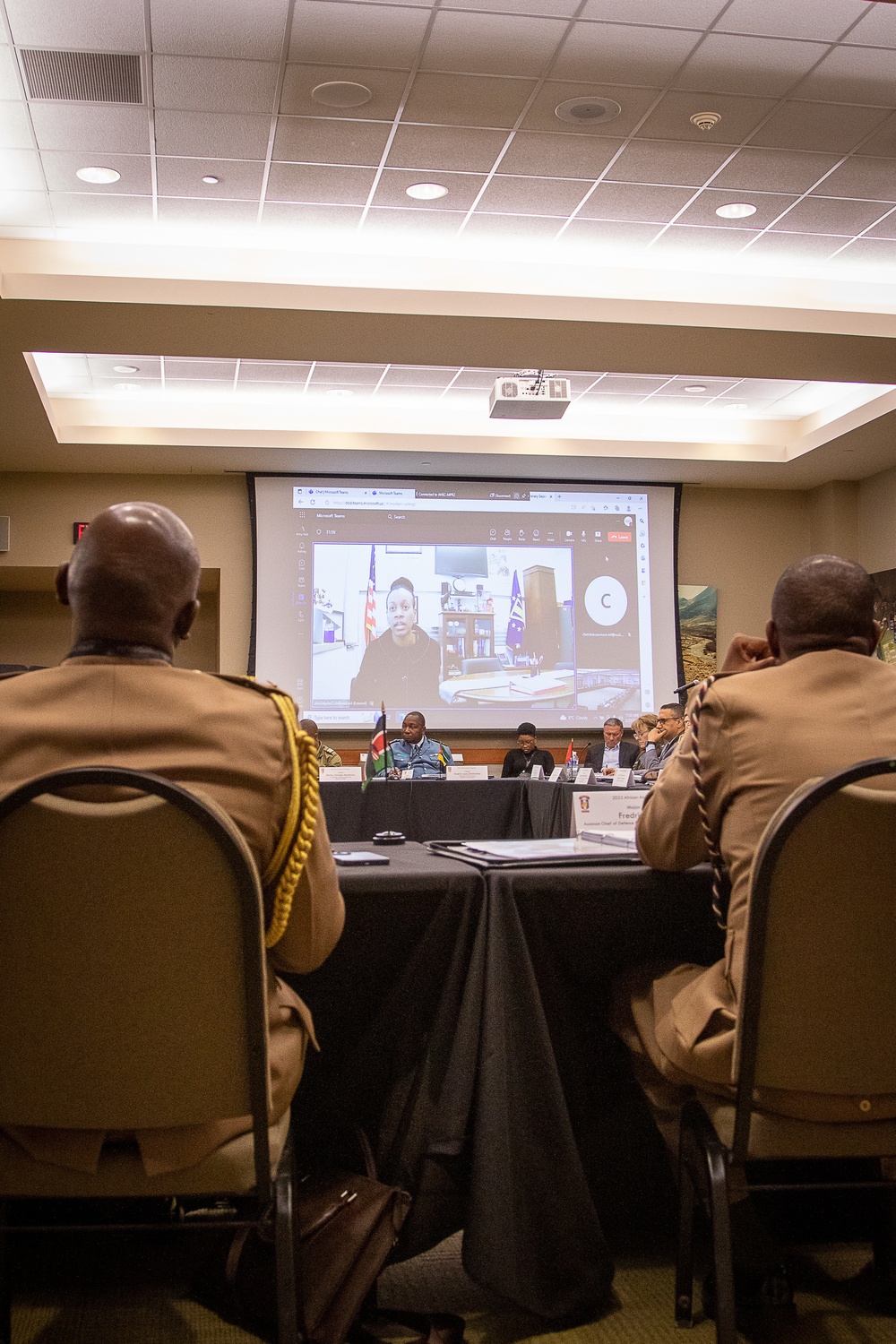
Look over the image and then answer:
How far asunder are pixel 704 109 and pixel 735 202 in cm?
92

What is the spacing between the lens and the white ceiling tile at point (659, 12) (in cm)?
402

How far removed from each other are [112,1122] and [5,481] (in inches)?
348

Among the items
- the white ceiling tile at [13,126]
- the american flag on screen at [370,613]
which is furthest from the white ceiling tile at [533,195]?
the american flag on screen at [370,613]

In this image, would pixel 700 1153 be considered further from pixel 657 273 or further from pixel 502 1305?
pixel 657 273

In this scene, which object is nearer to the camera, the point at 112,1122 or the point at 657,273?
the point at 112,1122

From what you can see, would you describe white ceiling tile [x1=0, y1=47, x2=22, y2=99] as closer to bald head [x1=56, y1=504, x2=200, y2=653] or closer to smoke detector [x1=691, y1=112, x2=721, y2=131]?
smoke detector [x1=691, y1=112, x2=721, y2=131]

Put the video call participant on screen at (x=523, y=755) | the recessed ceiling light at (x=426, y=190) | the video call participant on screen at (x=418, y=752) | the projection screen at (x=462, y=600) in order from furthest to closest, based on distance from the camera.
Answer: the projection screen at (x=462, y=600) < the video call participant on screen at (x=523, y=755) < the video call participant on screen at (x=418, y=752) < the recessed ceiling light at (x=426, y=190)

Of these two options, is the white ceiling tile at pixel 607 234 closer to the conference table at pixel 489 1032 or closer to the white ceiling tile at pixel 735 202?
the white ceiling tile at pixel 735 202

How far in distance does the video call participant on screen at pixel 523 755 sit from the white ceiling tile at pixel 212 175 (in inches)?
178

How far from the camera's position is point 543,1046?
1753 millimetres

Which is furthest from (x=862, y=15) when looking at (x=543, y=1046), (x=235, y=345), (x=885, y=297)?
(x=543, y=1046)

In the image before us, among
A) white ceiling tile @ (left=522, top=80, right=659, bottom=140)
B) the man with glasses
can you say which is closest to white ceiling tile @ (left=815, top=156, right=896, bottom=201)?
white ceiling tile @ (left=522, top=80, right=659, bottom=140)

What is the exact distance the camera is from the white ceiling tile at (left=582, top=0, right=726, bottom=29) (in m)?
4.02

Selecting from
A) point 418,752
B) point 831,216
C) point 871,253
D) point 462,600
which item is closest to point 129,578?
point 831,216
